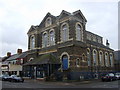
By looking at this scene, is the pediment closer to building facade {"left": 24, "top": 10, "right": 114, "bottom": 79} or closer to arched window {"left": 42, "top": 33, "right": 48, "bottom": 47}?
building facade {"left": 24, "top": 10, "right": 114, "bottom": 79}

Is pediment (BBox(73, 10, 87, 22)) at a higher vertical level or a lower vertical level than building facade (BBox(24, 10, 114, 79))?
higher

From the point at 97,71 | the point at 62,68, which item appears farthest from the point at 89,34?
the point at 62,68

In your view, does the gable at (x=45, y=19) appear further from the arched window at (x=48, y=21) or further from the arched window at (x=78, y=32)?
the arched window at (x=78, y=32)

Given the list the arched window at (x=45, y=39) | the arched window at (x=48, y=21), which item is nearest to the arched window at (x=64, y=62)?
the arched window at (x=45, y=39)

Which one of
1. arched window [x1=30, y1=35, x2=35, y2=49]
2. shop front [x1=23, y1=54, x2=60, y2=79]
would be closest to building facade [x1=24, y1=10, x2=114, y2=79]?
arched window [x1=30, y1=35, x2=35, y2=49]

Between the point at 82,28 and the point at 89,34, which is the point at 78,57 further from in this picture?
the point at 89,34

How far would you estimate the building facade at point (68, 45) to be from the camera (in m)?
27.5

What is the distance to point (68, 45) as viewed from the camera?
2777 centimetres

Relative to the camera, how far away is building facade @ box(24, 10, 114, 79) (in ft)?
90.1

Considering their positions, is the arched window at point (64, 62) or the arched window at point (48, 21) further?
the arched window at point (48, 21)

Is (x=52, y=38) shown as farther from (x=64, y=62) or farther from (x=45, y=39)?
(x=64, y=62)

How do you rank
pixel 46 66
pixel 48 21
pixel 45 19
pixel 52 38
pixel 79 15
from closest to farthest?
pixel 46 66 < pixel 79 15 < pixel 52 38 < pixel 48 21 < pixel 45 19

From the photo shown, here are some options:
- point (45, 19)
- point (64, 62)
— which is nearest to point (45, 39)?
point (45, 19)

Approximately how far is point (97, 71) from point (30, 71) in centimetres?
1518
